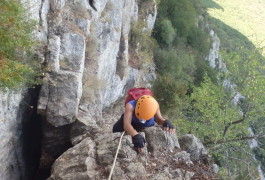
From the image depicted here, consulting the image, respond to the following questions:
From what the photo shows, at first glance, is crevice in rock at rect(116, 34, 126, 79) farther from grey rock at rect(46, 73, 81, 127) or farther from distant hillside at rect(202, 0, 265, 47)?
distant hillside at rect(202, 0, 265, 47)

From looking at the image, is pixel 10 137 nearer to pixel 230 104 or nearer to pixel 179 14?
pixel 230 104

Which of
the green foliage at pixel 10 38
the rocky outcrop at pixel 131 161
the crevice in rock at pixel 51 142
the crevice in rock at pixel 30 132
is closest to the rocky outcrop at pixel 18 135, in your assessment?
the crevice in rock at pixel 30 132

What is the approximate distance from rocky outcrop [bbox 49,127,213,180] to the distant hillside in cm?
7959

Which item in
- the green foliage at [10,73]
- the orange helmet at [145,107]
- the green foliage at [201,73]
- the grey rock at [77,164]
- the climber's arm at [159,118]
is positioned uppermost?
the green foliage at [10,73]

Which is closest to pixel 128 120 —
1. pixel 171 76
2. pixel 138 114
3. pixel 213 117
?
pixel 138 114

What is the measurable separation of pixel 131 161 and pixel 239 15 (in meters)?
116

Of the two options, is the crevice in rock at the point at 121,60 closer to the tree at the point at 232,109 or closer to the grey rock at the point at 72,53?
the tree at the point at 232,109

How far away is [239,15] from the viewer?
111938mm

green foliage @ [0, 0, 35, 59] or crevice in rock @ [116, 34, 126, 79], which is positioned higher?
green foliage @ [0, 0, 35, 59]

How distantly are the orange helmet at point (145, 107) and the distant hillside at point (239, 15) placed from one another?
79.8 meters

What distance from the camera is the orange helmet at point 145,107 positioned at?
6.83 m

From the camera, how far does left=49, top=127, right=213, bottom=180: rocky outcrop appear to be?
246 inches

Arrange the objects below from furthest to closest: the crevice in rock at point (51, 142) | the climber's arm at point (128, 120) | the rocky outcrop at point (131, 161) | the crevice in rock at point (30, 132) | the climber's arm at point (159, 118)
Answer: the crevice in rock at point (51, 142) → the crevice in rock at point (30, 132) → the climber's arm at point (159, 118) → the climber's arm at point (128, 120) → the rocky outcrop at point (131, 161)

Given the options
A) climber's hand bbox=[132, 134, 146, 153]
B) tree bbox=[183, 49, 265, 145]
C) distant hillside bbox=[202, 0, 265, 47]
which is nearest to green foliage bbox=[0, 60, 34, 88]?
climber's hand bbox=[132, 134, 146, 153]
